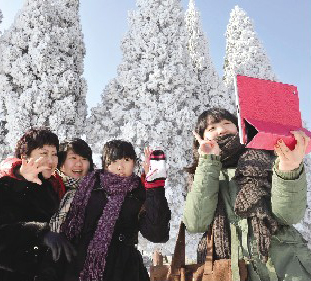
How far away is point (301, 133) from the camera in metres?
2.12

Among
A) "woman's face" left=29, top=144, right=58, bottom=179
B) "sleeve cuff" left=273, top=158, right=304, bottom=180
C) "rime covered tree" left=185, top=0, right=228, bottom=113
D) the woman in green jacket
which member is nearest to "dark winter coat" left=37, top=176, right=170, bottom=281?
the woman in green jacket

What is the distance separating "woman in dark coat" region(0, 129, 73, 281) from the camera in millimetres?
2625

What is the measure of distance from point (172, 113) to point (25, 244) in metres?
17.4

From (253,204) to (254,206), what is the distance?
5cm

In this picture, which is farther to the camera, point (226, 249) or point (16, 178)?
point (16, 178)

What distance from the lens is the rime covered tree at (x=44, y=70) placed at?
59.1 ft

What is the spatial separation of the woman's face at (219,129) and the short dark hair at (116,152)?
0.62 meters

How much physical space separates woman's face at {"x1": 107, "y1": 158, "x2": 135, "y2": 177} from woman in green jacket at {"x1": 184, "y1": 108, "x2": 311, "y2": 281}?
0.64m

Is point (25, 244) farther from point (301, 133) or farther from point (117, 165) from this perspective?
point (301, 133)

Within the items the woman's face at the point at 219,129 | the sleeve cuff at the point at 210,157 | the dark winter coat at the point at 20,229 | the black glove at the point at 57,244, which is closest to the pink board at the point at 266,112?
A: the sleeve cuff at the point at 210,157

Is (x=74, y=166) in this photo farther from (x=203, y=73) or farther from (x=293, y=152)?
(x=203, y=73)

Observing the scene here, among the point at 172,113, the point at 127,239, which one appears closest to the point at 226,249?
the point at 127,239

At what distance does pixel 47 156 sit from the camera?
309 cm

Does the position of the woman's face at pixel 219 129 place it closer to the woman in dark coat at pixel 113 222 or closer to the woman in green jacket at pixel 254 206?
the woman in green jacket at pixel 254 206
